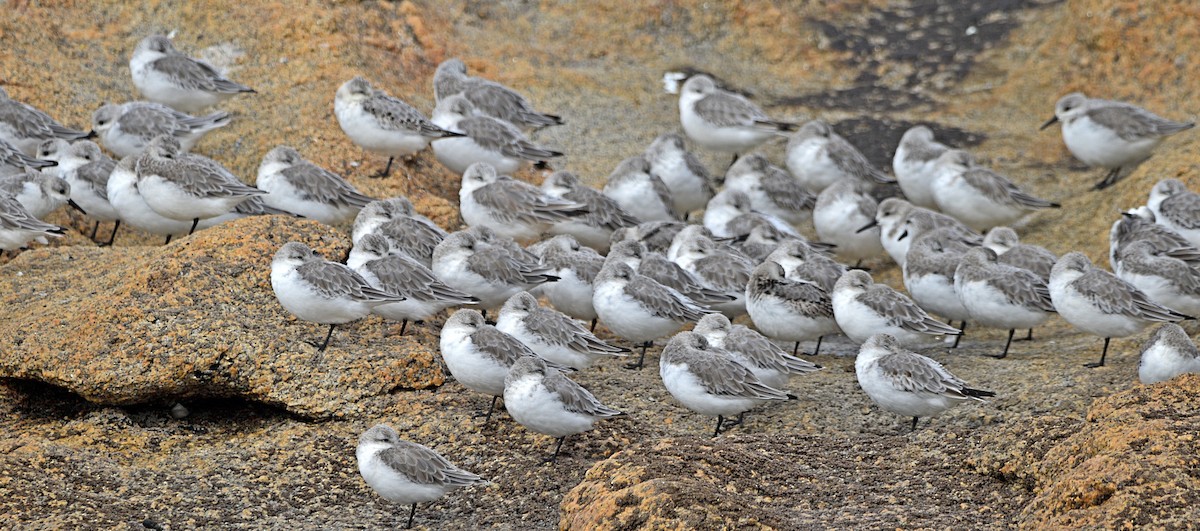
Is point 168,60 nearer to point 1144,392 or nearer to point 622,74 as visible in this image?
point 622,74

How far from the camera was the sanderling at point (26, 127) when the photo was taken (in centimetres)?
1285

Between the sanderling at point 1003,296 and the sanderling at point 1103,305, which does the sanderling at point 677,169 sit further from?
the sanderling at point 1103,305

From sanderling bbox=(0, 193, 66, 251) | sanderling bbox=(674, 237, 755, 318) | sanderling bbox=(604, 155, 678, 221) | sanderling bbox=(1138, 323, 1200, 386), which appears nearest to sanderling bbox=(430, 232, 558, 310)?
sanderling bbox=(674, 237, 755, 318)

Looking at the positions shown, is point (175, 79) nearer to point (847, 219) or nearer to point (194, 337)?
point (194, 337)

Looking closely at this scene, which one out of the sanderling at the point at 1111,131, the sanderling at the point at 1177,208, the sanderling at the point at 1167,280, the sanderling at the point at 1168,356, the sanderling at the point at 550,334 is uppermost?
the sanderling at the point at 1111,131

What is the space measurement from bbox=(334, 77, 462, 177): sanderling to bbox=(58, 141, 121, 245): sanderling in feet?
Answer: 7.53

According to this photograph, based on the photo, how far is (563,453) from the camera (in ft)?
28.5

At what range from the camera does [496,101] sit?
14539mm

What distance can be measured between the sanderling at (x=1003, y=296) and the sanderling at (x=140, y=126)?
7.69 metres

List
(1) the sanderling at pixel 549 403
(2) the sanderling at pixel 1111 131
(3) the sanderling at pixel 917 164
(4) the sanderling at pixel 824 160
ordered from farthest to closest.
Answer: (4) the sanderling at pixel 824 160 < (3) the sanderling at pixel 917 164 < (2) the sanderling at pixel 1111 131 < (1) the sanderling at pixel 549 403

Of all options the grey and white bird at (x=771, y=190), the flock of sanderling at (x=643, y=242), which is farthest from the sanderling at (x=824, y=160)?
the grey and white bird at (x=771, y=190)

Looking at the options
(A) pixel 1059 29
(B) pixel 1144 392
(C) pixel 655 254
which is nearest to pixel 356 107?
(C) pixel 655 254

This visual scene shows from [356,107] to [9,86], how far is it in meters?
4.14

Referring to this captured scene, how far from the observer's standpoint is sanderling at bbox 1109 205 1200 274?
1132 centimetres
